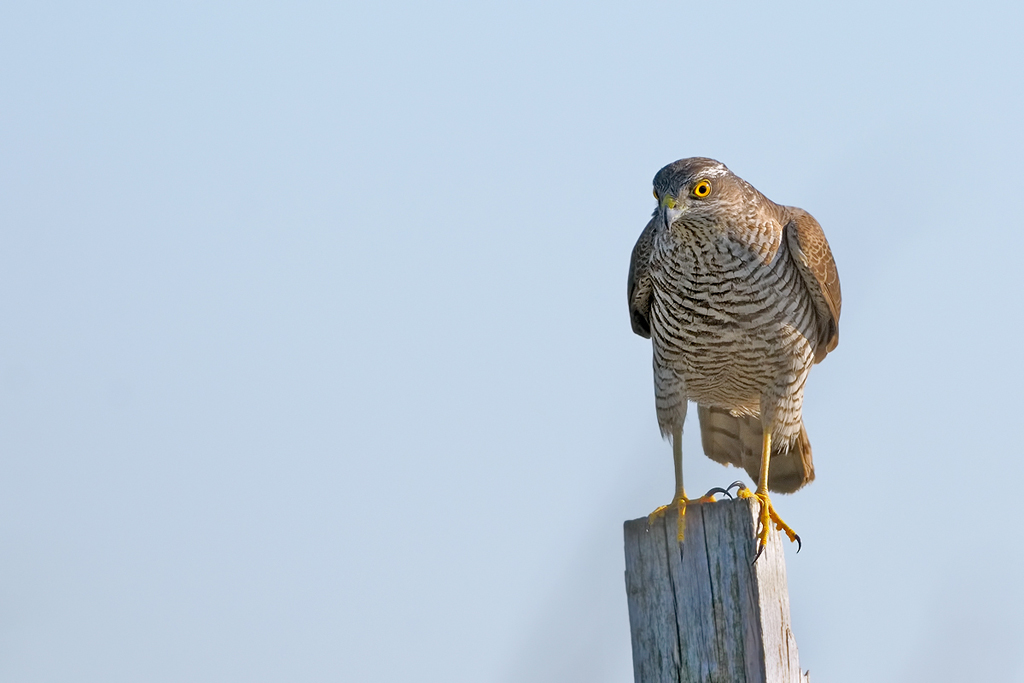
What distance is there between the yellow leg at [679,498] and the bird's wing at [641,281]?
69cm

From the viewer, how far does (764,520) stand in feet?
11.6

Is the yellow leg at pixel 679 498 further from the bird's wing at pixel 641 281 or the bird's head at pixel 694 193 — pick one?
the bird's head at pixel 694 193

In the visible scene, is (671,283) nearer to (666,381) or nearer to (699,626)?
(666,381)

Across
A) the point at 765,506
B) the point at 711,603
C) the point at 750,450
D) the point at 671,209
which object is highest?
the point at 671,209

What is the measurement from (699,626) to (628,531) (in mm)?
437

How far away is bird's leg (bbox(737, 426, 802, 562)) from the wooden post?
0.03 meters

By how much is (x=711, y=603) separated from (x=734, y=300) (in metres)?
2.10

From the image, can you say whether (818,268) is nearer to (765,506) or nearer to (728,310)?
(728,310)

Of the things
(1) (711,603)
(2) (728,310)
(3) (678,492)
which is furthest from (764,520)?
(2) (728,310)

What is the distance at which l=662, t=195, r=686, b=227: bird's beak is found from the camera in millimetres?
5170

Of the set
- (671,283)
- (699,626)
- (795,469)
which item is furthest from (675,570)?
(795,469)

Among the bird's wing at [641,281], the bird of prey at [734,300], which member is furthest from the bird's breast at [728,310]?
the bird's wing at [641,281]

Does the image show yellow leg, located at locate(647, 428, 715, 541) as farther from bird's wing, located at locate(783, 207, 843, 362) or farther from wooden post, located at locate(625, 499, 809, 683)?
bird's wing, located at locate(783, 207, 843, 362)

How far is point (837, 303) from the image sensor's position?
5.61 m
